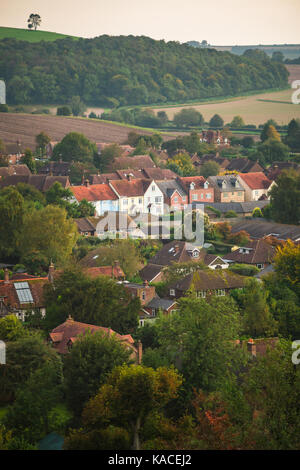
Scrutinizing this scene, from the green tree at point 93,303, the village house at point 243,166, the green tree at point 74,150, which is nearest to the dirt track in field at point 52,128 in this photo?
the green tree at point 74,150

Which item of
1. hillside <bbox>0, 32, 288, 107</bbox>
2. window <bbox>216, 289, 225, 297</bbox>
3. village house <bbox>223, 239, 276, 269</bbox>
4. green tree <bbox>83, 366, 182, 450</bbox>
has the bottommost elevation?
window <bbox>216, 289, 225, 297</bbox>

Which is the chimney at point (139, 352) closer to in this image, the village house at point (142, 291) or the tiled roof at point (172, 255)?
the village house at point (142, 291)

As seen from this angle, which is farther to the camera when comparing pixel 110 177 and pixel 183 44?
pixel 183 44

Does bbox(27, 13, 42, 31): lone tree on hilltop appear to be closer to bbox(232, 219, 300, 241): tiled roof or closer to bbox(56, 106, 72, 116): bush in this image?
bbox(56, 106, 72, 116): bush

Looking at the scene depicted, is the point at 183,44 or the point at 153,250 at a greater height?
the point at 183,44

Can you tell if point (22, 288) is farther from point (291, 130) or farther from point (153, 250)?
point (291, 130)

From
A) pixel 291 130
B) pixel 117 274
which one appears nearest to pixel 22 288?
pixel 117 274

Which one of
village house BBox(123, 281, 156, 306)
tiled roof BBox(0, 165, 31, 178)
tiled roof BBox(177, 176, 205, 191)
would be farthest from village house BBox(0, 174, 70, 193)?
village house BBox(123, 281, 156, 306)
